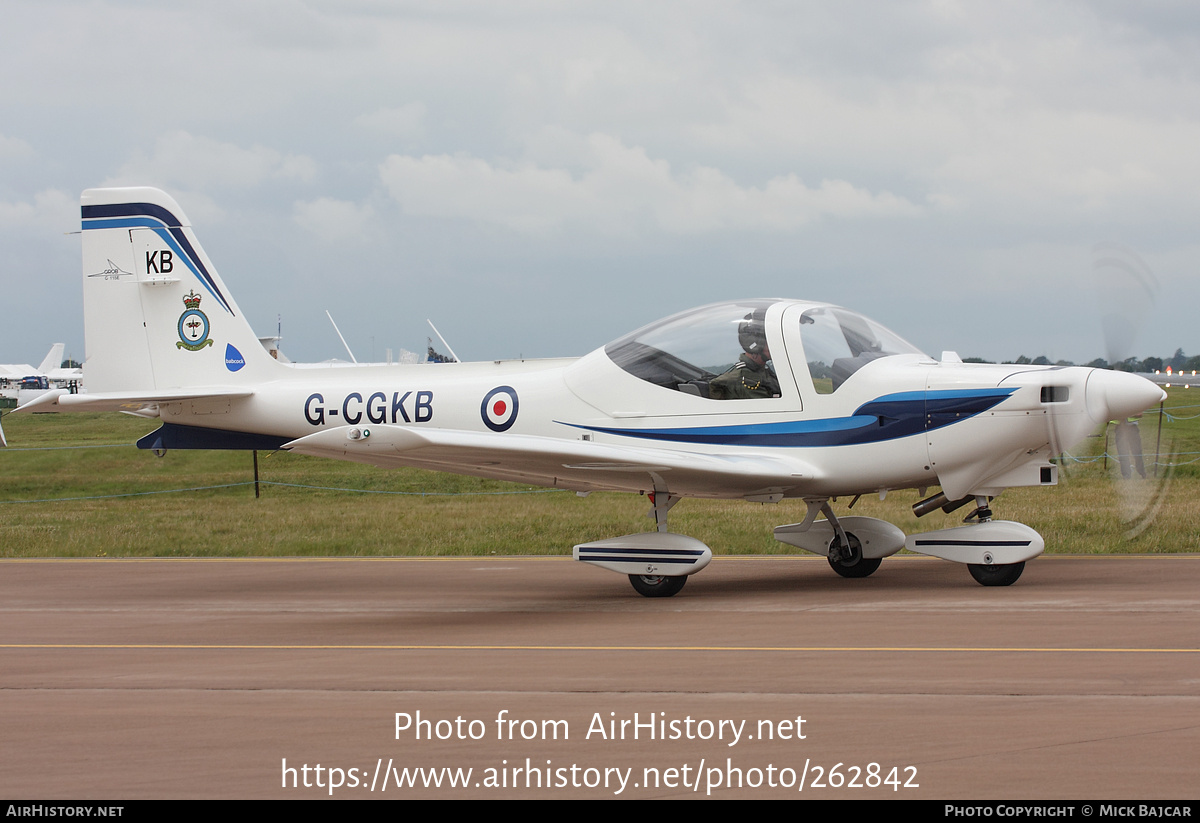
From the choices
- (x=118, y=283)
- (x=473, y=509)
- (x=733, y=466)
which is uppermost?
(x=118, y=283)

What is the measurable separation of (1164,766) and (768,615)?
437 centimetres

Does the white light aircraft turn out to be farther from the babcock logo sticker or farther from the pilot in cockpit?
the babcock logo sticker

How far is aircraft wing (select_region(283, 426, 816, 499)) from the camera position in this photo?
28.2 ft

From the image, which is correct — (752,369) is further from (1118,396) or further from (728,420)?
(1118,396)

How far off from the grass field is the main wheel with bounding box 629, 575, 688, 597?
3523mm

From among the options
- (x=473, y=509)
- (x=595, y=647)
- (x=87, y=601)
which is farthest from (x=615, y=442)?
(x=473, y=509)

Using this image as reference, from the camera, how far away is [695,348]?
10266 mm

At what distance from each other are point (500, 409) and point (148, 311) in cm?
419

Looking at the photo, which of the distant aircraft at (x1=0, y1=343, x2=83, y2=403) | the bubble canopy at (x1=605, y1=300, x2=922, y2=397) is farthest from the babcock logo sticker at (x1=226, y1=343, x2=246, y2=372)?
the distant aircraft at (x1=0, y1=343, x2=83, y2=403)

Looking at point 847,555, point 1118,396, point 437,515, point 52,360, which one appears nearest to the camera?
point 1118,396

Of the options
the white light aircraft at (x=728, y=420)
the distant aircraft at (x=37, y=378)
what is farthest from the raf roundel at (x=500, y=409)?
the distant aircraft at (x=37, y=378)

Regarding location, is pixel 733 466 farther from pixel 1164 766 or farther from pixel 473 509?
pixel 473 509

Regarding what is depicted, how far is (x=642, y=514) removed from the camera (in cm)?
1745

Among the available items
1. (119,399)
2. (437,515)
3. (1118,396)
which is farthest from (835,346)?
(437,515)
